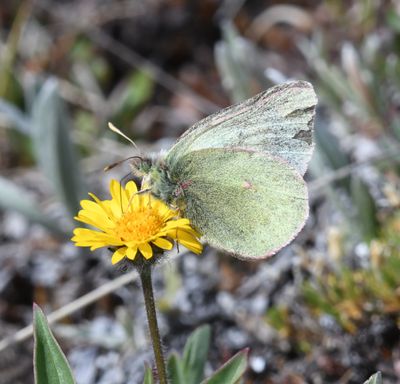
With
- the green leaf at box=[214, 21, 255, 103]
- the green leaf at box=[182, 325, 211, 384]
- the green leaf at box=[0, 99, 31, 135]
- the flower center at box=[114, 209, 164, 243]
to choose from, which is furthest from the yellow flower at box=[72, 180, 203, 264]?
the green leaf at box=[0, 99, 31, 135]

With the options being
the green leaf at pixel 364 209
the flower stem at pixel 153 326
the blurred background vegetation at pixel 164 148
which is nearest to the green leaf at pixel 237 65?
the blurred background vegetation at pixel 164 148

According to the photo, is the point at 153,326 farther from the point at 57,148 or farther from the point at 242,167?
the point at 57,148

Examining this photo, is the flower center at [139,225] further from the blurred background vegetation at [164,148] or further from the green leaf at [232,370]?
the green leaf at [232,370]

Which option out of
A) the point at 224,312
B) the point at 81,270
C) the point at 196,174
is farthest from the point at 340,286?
the point at 81,270

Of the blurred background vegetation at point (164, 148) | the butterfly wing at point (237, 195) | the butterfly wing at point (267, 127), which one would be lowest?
the blurred background vegetation at point (164, 148)

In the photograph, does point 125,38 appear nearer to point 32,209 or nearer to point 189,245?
point 32,209

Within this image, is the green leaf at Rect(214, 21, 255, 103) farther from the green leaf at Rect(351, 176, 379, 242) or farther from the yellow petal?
the yellow petal
